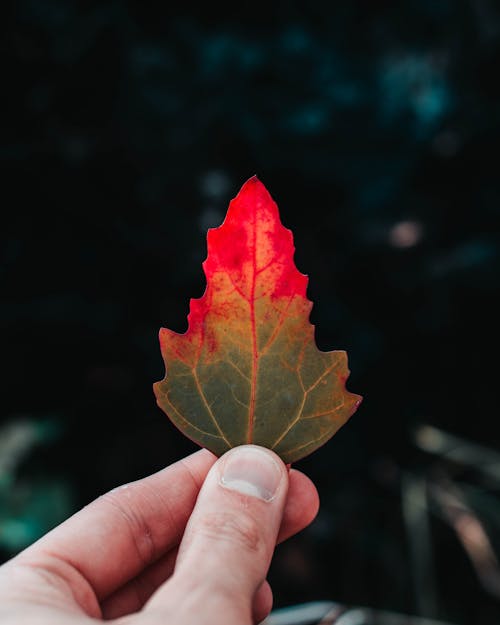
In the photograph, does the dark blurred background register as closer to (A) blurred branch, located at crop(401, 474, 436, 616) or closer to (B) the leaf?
(A) blurred branch, located at crop(401, 474, 436, 616)

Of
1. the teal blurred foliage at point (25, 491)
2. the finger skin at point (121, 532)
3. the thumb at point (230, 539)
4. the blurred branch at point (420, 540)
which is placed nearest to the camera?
the thumb at point (230, 539)

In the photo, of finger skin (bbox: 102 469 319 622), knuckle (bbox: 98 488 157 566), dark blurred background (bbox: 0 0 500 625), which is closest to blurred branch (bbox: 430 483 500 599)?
dark blurred background (bbox: 0 0 500 625)

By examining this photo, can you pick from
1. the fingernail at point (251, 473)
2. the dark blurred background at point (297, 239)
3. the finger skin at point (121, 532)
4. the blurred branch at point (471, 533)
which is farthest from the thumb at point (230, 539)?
the blurred branch at point (471, 533)

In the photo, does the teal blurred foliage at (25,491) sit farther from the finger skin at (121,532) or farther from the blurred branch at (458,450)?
the blurred branch at (458,450)

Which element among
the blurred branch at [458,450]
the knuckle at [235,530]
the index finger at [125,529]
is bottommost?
the blurred branch at [458,450]

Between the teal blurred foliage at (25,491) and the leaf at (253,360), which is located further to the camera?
the teal blurred foliage at (25,491)

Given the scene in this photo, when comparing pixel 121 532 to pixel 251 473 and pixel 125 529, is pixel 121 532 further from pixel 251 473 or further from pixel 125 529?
pixel 251 473

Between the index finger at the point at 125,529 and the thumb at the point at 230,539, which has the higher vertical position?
the thumb at the point at 230,539

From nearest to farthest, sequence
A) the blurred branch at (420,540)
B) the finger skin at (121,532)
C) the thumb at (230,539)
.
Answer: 1. the thumb at (230,539)
2. the finger skin at (121,532)
3. the blurred branch at (420,540)
